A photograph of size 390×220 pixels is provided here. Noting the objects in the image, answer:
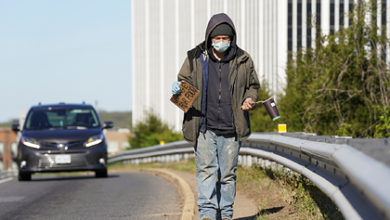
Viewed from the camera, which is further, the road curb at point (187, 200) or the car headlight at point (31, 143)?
the car headlight at point (31, 143)

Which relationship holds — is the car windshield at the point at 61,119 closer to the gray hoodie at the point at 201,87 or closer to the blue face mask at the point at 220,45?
the gray hoodie at the point at 201,87

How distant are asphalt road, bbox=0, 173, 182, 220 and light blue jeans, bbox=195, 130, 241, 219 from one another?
1893mm

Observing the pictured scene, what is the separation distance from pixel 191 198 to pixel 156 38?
97099 millimetres

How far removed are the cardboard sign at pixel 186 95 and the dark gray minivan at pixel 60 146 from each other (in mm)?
9567

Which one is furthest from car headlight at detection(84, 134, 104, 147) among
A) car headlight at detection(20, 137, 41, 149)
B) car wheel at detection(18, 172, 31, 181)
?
car wheel at detection(18, 172, 31, 181)

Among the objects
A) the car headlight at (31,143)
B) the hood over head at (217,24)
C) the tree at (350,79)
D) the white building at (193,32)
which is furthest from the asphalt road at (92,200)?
the white building at (193,32)

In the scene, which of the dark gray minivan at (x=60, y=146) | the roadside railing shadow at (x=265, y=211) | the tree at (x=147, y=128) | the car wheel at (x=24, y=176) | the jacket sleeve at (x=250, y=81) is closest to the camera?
the jacket sleeve at (x=250, y=81)

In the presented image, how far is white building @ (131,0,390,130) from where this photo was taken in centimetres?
8075

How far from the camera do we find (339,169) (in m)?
5.09

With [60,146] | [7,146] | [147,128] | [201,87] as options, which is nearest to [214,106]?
[201,87]

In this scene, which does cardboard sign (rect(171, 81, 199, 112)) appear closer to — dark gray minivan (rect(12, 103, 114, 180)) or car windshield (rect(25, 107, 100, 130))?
dark gray minivan (rect(12, 103, 114, 180))

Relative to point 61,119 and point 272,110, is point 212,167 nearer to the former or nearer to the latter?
point 272,110

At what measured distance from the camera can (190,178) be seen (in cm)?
1447

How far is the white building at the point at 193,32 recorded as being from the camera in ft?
265
